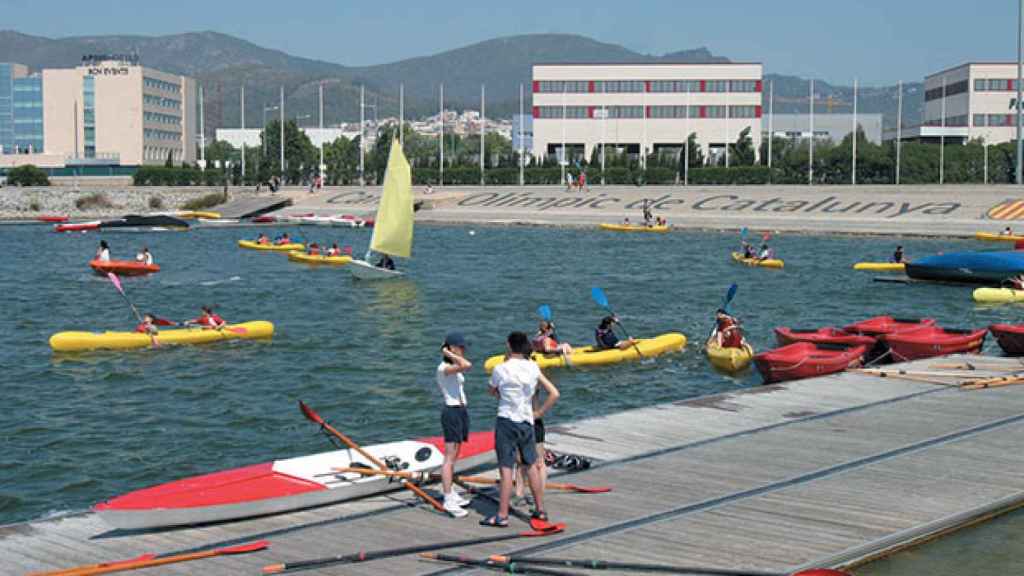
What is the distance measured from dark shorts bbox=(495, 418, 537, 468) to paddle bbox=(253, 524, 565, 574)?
0.80 metres

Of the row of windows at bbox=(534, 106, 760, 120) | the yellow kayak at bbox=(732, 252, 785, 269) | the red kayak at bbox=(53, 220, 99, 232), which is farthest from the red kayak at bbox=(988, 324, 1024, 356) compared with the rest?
the row of windows at bbox=(534, 106, 760, 120)

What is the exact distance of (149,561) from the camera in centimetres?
1268

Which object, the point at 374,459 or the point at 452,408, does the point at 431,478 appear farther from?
the point at 452,408

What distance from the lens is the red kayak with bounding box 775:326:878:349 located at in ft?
98.9

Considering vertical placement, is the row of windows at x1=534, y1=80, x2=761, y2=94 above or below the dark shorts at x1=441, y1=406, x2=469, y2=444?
above

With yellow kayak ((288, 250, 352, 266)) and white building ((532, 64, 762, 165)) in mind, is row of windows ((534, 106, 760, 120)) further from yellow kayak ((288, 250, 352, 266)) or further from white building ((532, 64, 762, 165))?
yellow kayak ((288, 250, 352, 266))

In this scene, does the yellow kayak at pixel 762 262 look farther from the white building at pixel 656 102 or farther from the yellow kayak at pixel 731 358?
the white building at pixel 656 102

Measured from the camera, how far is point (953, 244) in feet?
245

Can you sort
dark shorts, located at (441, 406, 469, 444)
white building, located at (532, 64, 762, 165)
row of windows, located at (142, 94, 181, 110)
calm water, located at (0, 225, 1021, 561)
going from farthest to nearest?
1. row of windows, located at (142, 94, 181, 110)
2. white building, located at (532, 64, 762, 165)
3. calm water, located at (0, 225, 1021, 561)
4. dark shorts, located at (441, 406, 469, 444)

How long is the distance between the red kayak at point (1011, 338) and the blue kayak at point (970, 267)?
728 inches

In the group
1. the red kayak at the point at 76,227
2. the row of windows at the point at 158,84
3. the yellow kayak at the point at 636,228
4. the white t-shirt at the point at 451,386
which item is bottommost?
the white t-shirt at the point at 451,386

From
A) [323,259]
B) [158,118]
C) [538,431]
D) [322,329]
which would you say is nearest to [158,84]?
[158,118]

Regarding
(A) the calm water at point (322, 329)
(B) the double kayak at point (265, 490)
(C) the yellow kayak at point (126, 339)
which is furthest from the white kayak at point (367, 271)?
(B) the double kayak at point (265, 490)

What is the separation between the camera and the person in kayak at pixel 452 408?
1407 centimetres
